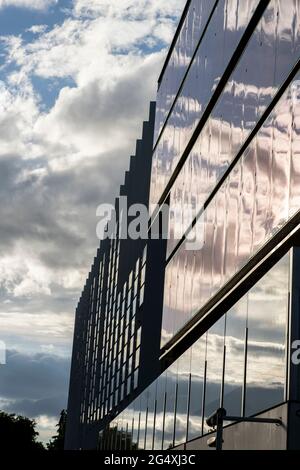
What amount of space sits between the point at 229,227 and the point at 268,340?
404 inches

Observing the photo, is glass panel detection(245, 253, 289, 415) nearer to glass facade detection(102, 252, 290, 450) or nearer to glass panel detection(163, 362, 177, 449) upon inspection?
glass facade detection(102, 252, 290, 450)

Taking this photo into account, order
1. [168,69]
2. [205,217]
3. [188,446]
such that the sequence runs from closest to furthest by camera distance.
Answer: [188,446]
[205,217]
[168,69]

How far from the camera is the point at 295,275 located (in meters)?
20.7

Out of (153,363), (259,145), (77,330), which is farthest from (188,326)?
(77,330)

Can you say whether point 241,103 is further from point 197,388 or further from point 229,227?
point 197,388

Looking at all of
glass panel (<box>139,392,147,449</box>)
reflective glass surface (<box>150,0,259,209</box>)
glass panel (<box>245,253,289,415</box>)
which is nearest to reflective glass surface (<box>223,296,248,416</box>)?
glass panel (<box>245,253,289,415</box>)

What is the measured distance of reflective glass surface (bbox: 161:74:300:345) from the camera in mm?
24344

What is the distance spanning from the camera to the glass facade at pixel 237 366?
21172mm

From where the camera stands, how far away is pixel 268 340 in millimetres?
21750

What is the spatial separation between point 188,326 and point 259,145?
504 inches

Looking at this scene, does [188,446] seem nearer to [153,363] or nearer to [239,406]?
[239,406]

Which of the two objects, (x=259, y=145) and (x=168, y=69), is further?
(x=168, y=69)

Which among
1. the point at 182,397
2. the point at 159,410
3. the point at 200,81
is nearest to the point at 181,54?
the point at 200,81

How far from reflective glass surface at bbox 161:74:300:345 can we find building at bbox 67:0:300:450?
6cm
